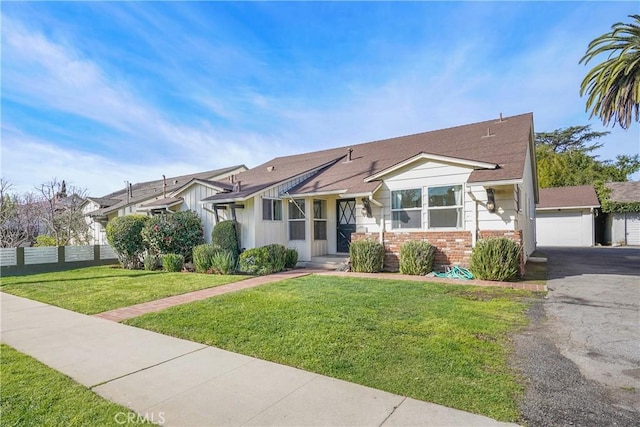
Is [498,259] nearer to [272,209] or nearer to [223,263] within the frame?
[272,209]

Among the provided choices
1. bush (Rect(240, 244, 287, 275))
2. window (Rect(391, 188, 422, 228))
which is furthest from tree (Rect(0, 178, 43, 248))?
window (Rect(391, 188, 422, 228))

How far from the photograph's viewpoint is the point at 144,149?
70.0ft

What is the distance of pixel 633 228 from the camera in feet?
74.4

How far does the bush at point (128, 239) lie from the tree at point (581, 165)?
33.6 metres

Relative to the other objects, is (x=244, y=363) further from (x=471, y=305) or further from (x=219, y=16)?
(x=219, y=16)

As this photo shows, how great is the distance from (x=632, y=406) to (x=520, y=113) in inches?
504

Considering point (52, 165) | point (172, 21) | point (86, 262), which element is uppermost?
point (172, 21)

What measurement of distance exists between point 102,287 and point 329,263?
6.83 meters

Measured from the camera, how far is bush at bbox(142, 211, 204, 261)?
1317 cm

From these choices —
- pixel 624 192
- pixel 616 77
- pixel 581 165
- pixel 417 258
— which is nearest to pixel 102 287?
pixel 417 258

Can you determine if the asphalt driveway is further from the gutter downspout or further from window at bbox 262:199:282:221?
window at bbox 262:199:282:221

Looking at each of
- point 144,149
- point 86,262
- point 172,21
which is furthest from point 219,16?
point 144,149

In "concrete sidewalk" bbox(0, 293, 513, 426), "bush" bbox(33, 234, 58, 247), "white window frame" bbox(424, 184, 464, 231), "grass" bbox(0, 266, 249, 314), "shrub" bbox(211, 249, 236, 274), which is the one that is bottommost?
"grass" bbox(0, 266, 249, 314)

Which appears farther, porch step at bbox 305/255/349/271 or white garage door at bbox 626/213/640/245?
white garage door at bbox 626/213/640/245
